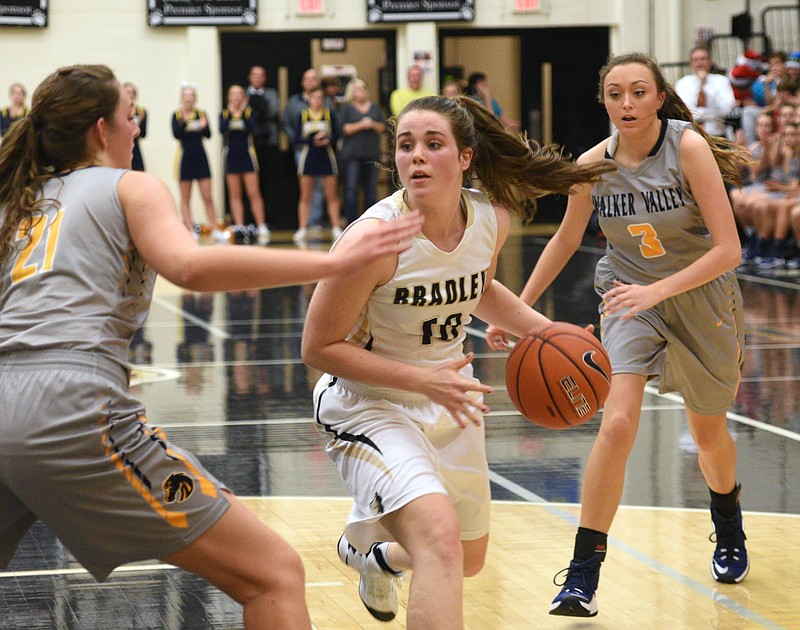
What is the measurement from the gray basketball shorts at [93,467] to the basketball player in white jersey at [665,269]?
166 centimetres

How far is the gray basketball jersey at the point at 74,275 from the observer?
2758 millimetres

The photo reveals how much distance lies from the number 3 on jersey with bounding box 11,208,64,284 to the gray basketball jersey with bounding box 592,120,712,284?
2.16m

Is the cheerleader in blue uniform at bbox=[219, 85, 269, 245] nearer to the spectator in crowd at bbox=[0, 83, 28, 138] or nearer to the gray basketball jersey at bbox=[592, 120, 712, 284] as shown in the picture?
the spectator in crowd at bbox=[0, 83, 28, 138]

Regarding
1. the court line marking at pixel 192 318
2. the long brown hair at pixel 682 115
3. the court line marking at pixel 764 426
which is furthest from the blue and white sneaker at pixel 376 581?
the court line marking at pixel 192 318

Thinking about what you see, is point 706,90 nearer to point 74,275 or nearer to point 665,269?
point 665,269

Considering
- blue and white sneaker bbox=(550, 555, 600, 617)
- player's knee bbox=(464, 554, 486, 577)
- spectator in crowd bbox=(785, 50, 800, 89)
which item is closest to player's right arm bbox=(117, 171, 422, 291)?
player's knee bbox=(464, 554, 486, 577)

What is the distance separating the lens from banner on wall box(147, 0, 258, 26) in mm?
20094

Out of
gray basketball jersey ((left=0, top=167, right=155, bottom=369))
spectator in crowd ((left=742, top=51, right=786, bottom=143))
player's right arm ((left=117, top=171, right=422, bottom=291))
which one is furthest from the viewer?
spectator in crowd ((left=742, top=51, right=786, bottom=143))

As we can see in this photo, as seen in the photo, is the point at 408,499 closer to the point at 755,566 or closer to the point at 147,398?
the point at 755,566

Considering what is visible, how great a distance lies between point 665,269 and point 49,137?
230 cm

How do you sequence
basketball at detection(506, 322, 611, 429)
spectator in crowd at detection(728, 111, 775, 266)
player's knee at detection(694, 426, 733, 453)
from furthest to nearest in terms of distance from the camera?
spectator in crowd at detection(728, 111, 775, 266) < player's knee at detection(694, 426, 733, 453) < basketball at detection(506, 322, 611, 429)

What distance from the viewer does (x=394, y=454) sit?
3.29 meters

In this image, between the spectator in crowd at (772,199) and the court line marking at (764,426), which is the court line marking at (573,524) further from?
the spectator in crowd at (772,199)

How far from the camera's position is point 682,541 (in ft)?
16.0
